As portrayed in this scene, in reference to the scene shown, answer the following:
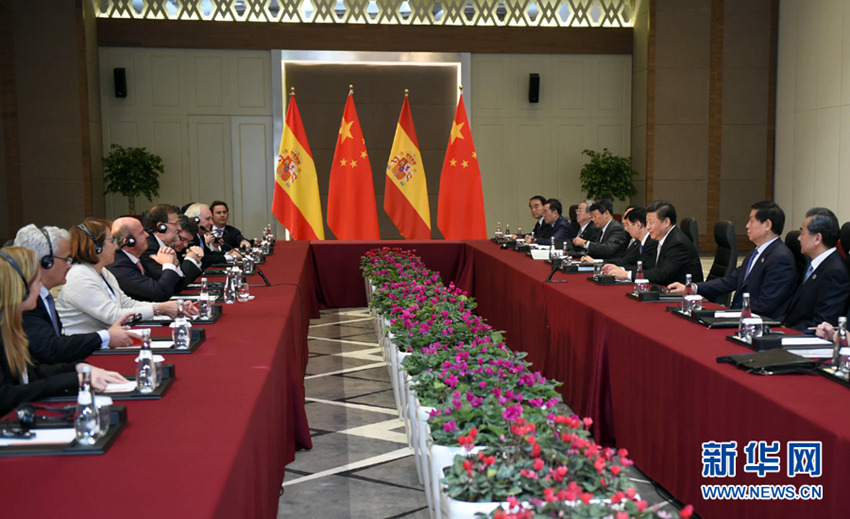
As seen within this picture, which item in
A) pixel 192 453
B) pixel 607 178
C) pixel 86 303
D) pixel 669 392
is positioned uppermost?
pixel 607 178

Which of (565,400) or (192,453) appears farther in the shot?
(565,400)

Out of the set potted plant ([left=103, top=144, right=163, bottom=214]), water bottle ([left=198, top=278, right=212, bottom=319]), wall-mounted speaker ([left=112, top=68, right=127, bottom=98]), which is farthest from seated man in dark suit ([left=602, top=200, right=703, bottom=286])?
wall-mounted speaker ([left=112, top=68, right=127, bottom=98])

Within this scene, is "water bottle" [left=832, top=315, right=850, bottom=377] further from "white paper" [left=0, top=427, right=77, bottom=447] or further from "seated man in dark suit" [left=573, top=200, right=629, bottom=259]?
"seated man in dark suit" [left=573, top=200, right=629, bottom=259]

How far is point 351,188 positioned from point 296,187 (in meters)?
0.64

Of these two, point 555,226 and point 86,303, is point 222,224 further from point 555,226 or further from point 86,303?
point 86,303

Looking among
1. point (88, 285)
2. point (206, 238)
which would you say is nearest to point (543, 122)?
point (206, 238)

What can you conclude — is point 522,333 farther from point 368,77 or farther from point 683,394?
point 368,77

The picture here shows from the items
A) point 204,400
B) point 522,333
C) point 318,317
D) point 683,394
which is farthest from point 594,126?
point 204,400

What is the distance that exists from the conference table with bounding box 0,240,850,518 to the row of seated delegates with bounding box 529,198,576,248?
8.43 feet

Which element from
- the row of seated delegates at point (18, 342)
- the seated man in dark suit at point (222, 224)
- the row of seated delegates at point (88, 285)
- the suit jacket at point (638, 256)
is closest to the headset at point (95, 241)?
the row of seated delegates at point (88, 285)

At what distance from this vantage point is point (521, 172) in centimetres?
1166

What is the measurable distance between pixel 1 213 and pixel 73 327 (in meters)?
8.50

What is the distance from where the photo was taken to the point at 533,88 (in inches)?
447

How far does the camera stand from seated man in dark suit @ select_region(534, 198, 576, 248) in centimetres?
752
